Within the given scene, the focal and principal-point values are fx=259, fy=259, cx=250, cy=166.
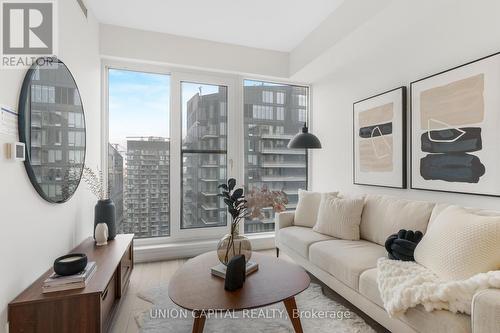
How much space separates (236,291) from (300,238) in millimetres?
1212

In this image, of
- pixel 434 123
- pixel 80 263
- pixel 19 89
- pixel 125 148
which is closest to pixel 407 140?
pixel 434 123

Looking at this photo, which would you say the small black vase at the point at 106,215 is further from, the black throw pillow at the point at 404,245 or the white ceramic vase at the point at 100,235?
the black throw pillow at the point at 404,245

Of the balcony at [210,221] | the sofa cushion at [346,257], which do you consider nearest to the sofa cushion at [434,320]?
the sofa cushion at [346,257]

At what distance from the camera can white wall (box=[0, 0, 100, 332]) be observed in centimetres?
138

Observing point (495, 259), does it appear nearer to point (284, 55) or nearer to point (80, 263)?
point (80, 263)

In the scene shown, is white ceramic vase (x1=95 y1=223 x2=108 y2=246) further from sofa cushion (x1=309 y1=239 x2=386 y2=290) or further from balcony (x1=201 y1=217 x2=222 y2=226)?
sofa cushion (x1=309 y1=239 x2=386 y2=290)

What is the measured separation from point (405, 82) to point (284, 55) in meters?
1.85

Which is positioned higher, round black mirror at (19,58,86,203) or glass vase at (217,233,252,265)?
round black mirror at (19,58,86,203)

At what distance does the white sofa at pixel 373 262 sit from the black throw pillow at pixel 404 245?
0.15 meters

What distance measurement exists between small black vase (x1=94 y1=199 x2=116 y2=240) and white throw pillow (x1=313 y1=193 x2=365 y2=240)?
6.74ft

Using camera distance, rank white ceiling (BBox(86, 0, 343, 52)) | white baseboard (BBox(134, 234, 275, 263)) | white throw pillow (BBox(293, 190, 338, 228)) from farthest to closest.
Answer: white baseboard (BBox(134, 234, 275, 263)) → white throw pillow (BBox(293, 190, 338, 228)) → white ceiling (BBox(86, 0, 343, 52))

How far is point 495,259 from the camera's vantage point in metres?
1.36

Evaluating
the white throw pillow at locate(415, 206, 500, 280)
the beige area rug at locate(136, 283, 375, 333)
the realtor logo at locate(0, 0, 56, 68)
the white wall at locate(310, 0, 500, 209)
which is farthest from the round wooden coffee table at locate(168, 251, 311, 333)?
the realtor logo at locate(0, 0, 56, 68)

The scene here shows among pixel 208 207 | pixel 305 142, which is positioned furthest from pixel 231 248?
pixel 208 207
